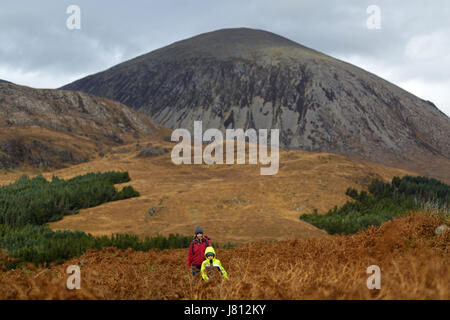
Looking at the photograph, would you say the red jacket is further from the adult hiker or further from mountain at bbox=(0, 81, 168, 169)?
mountain at bbox=(0, 81, 168, 169)

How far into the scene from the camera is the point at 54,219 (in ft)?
48.1

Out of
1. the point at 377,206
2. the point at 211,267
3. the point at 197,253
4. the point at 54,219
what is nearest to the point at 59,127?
the point at 54,219

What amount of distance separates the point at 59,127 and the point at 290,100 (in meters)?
42.1

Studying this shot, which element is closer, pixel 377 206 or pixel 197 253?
pixel 197 253

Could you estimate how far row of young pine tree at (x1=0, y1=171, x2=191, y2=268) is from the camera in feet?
32.3

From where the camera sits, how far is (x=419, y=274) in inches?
134

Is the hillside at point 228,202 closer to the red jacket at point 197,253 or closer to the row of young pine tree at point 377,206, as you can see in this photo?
the row of young pine tree at point 377,206

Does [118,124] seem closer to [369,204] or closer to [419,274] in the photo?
[369,204]

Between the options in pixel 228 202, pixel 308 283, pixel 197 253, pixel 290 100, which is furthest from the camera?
pixel 290 100

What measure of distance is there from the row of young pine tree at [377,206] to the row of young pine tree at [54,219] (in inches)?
249

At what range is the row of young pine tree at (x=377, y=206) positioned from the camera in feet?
43.2

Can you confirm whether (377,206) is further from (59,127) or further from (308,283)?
(59,127)
